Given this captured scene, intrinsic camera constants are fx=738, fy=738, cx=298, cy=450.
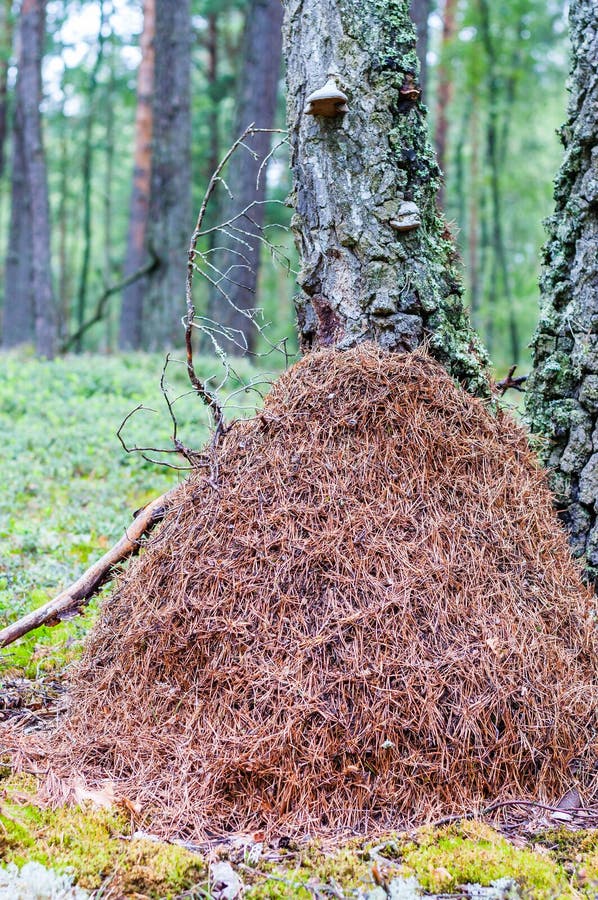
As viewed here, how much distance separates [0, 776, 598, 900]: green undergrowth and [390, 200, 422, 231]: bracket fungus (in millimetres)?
2697

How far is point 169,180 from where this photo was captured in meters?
12.5

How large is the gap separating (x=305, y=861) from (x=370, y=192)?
300cm

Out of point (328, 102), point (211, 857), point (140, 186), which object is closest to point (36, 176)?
point (140, 186)

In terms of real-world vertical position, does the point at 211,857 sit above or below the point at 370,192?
below

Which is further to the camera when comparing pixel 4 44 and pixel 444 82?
pixel 4 44

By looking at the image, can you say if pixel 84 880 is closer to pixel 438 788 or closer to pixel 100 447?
pixel 438 788

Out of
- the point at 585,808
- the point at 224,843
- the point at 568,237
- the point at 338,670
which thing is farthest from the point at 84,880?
the point at 568,237

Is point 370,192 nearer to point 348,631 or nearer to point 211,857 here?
point 348,631

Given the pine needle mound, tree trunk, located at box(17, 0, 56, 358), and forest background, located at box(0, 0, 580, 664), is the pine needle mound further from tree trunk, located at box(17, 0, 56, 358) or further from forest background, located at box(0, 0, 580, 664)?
tree trunk, located at box(17, 0, 56, 358)

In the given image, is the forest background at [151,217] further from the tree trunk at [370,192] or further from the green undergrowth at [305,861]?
the green undergrowth at [305,861]

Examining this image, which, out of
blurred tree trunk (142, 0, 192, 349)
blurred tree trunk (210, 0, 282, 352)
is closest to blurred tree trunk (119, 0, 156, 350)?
blurred tree trunk (142, 0, 192, 349)

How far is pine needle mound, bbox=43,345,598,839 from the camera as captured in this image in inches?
115

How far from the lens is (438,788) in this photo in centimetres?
291

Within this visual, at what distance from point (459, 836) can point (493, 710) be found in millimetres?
520
